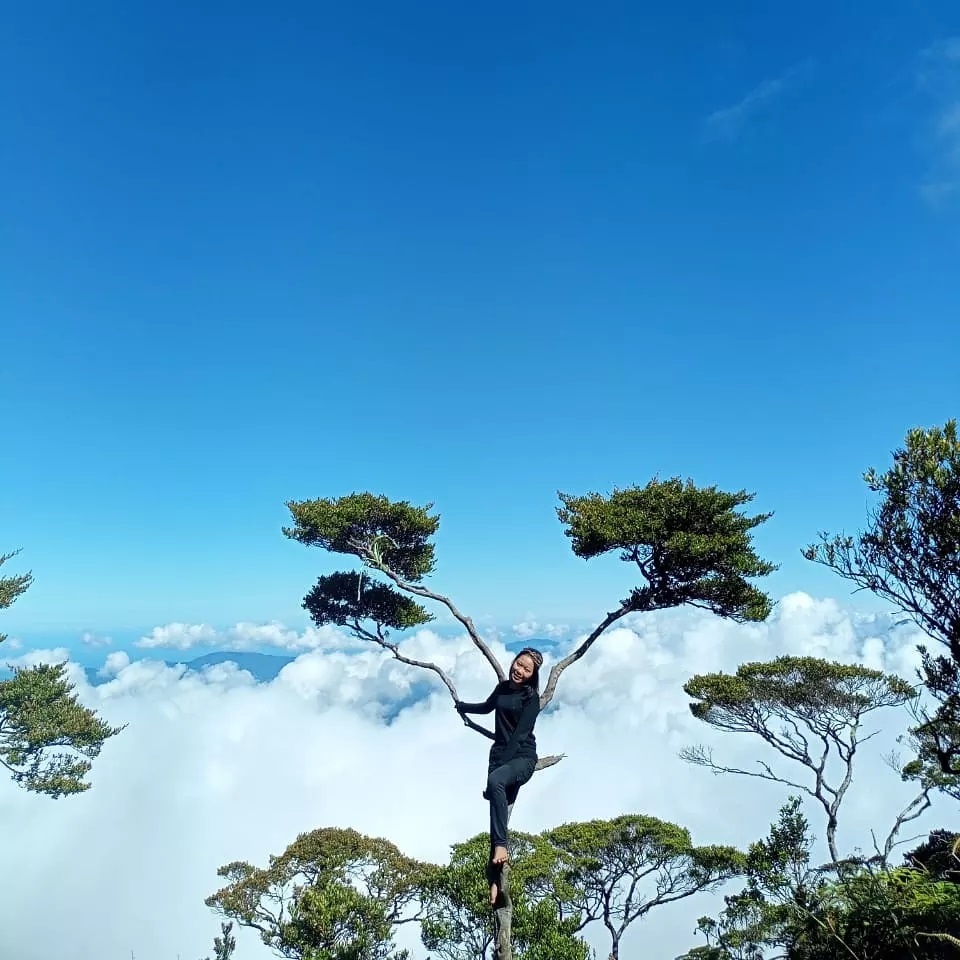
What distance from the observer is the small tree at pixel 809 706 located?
17.8m

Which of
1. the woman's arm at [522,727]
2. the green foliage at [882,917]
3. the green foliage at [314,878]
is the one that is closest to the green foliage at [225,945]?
the green foliage at [314,878]

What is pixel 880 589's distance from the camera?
33.6 ft

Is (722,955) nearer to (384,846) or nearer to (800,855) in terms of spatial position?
(800,855)

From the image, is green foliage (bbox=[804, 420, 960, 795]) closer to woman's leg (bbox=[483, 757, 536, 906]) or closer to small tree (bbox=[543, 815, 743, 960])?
woman's leg (bbox=[483, 757, 536, 906])

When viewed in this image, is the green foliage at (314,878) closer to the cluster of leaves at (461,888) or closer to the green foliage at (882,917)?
the cluster of leaves at (461,888)

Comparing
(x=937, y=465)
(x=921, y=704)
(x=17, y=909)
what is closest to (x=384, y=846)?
(x=921, y=704)

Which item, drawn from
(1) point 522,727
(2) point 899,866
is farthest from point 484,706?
(2) point 899,866

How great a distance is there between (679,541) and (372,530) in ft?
22.9

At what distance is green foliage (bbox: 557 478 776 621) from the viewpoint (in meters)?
11.2

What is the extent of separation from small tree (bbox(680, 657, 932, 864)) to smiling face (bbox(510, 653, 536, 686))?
1402 centimetres

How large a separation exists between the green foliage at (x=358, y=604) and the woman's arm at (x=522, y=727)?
23.4 feet

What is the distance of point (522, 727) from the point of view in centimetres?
688

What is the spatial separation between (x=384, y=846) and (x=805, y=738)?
15331 millimetres

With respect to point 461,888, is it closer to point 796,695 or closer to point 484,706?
point 484,706
